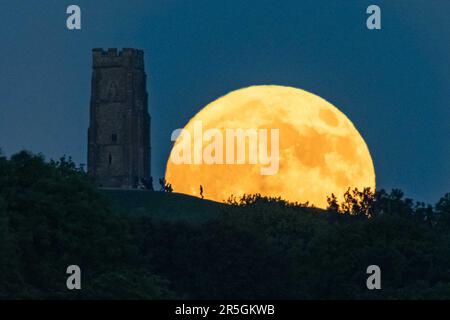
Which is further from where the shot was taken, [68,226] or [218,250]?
[218,250]

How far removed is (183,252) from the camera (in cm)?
11125

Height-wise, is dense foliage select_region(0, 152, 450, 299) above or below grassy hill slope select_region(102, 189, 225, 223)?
below

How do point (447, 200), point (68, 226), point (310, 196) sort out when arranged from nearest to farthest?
point (68, 226) → point (447, 200) → point (310, 196)

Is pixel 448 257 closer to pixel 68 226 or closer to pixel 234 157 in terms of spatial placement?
pixel 68 226

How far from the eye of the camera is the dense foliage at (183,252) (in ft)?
318

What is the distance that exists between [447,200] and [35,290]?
81.3 meters

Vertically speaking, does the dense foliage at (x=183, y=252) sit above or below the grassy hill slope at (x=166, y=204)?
below

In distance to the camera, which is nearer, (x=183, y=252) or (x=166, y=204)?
(x=183, y=252)

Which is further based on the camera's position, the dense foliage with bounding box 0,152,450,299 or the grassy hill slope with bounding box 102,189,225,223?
the grassy hill slope with bounding box 102,189,225,223

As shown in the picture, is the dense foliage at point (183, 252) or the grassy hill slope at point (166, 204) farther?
the grassy hill slope at point (166, 204)

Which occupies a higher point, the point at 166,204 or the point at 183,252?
the point at 166,204

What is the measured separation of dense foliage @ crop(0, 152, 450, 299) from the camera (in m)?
96.8

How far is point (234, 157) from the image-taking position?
172 meters
